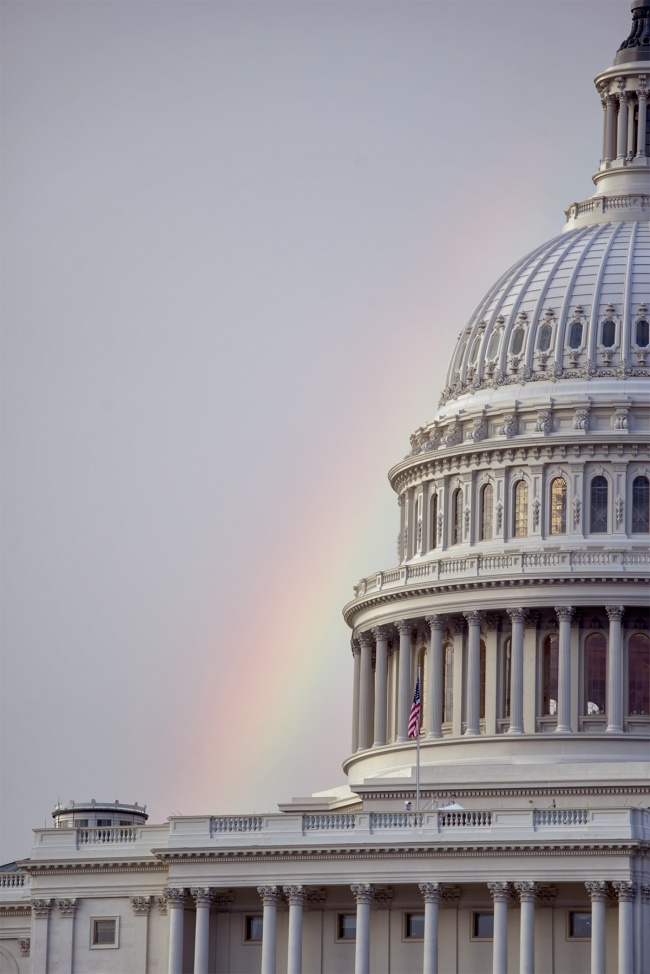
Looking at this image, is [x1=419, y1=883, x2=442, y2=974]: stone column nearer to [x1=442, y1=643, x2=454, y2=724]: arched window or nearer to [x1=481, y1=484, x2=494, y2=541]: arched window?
[x1=442, y1=643, x2=454, y2=724]: arched window

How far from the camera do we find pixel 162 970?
138125mm

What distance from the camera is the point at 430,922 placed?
429ft

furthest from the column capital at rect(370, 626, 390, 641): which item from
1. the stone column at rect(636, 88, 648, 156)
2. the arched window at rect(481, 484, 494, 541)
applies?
the stone column at rect(636, 88, 648, 156)

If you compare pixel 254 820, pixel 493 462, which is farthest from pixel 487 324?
pixel 254 820

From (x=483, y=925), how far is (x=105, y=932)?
1791 centimetres

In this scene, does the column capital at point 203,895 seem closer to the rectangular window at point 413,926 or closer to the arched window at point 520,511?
the rectangular window at point 413,926

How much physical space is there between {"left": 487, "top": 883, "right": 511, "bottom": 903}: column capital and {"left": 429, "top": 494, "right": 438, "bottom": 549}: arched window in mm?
35346

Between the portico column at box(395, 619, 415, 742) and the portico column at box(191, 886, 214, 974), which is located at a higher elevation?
the portico column at box(395, 619, 415, 742)

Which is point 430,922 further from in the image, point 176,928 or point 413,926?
point 176,928

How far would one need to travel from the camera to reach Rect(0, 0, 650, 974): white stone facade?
13025cm

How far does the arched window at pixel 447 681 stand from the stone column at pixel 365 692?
5366mm

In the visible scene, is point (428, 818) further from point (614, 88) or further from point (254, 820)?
point (614, 88)

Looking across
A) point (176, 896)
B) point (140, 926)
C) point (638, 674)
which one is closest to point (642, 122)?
point (638, 674)

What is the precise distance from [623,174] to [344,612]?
26961mm
